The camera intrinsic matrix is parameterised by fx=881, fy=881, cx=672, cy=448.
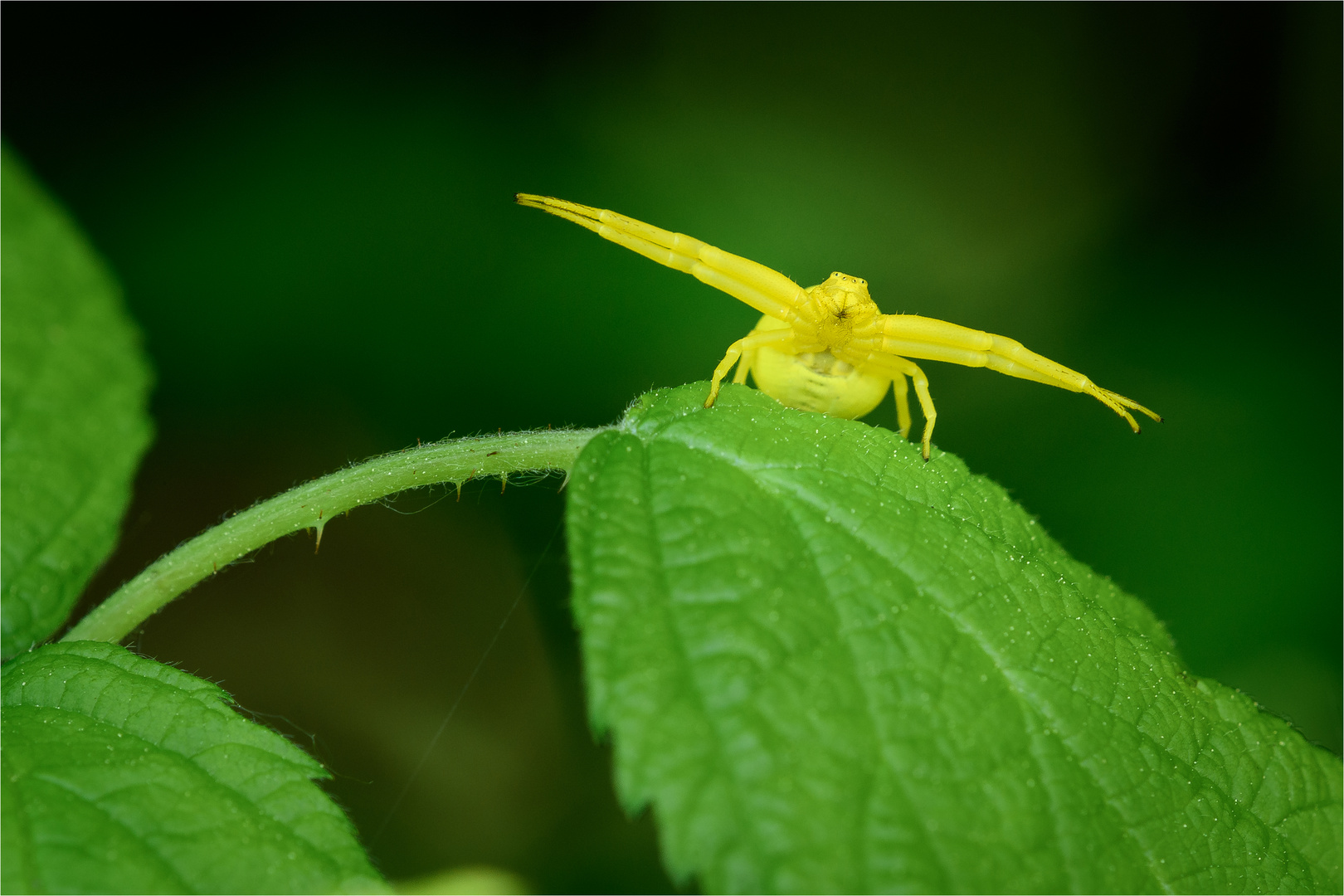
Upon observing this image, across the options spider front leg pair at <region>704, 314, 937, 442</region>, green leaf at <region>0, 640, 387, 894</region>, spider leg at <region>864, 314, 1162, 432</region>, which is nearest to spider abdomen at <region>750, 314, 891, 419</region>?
spider front leg pair at <region>704, 314, 937, 442</region>

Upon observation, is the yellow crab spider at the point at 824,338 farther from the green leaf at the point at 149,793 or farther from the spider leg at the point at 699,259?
the green leaf at the point at 149,793

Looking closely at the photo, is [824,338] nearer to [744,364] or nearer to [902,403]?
[744,364]

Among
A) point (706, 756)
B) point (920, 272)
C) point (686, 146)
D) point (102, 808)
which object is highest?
point (686, 146)

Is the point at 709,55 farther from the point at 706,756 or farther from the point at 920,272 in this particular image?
the point at 706,756

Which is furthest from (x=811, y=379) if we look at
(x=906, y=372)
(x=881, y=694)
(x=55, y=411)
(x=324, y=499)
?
(x=55, y=411)

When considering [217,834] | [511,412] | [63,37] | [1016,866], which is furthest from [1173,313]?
[63,37]

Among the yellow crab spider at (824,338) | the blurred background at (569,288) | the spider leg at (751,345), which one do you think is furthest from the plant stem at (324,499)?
the blurred background at (569,288)

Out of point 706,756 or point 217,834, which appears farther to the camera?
point 217,834
